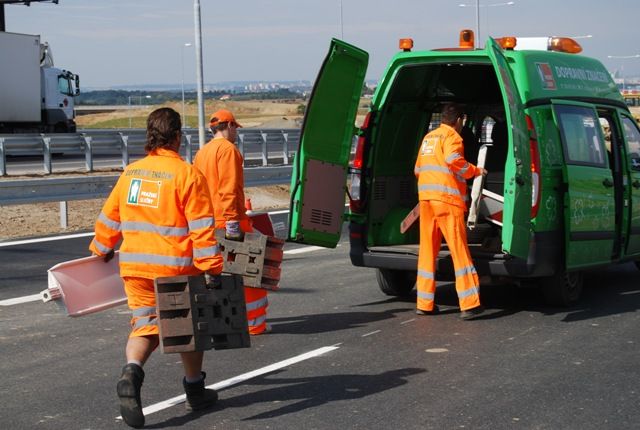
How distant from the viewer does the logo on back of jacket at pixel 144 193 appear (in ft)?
20.4

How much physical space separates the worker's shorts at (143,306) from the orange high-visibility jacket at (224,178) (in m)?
2.22

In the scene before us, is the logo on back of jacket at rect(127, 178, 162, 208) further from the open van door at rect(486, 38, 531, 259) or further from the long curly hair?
the open van door at rect(486, 38, 531, 259)

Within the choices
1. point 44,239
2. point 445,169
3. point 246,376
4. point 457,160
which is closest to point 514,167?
point 457,160

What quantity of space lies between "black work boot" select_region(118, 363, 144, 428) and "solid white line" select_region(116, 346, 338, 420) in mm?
406

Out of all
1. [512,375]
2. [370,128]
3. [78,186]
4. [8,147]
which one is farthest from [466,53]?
[8,147]

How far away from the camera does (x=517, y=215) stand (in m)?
8.93

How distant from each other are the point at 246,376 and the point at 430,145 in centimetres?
299

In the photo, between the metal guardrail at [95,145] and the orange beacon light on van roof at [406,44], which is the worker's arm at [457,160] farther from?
the metal guardrail at [95,145]

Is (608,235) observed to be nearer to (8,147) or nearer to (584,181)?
(584,181)

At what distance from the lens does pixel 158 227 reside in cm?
621

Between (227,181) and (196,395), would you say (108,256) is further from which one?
(227,181)

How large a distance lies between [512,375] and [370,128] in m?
3.42

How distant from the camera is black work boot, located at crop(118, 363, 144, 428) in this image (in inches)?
237

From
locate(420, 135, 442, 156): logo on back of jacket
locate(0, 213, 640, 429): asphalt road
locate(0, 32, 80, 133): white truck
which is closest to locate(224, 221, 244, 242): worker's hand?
locate(0, 213, 640, 429): asphalt road
